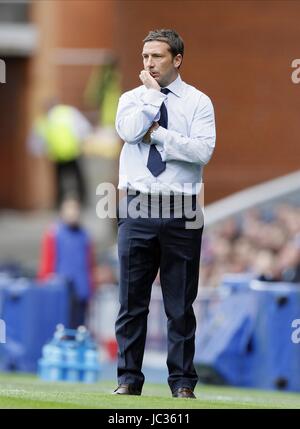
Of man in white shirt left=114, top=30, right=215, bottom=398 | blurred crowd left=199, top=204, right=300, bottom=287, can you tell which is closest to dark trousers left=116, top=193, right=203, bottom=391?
man in white shirt left=114, top=30, right=215, bottom=398

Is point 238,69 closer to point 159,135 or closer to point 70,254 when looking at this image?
point 70,254

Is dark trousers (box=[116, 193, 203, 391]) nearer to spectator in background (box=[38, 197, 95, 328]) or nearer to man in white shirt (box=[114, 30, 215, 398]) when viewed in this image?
man in white shirt (box=[114, 30, 215, 398])

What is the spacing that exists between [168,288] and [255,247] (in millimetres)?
9392

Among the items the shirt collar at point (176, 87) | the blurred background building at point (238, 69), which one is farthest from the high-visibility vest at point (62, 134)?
the shirt collar at point (176, 87)

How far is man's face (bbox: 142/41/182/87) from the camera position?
9836 millimetres

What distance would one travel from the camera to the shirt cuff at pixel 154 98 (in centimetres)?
971

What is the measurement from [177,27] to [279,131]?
2319 mm

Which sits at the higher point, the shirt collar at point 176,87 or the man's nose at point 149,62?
the man's nose at point 149,62

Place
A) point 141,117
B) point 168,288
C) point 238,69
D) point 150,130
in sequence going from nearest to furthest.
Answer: point 141,117, point 150,130, point 168,288, point 238,69

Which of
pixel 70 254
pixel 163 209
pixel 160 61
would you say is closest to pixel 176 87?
pixel 160 61

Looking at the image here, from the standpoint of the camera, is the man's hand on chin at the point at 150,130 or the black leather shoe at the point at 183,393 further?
the black leather shoe at the point at 183,393

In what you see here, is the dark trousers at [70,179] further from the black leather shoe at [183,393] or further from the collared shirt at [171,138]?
the black leather shoe at [183,393]

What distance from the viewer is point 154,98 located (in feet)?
31.9
